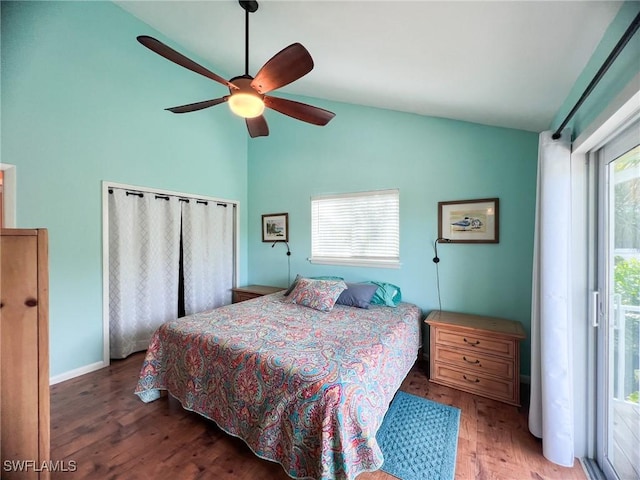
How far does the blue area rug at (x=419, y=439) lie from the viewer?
1.54 m

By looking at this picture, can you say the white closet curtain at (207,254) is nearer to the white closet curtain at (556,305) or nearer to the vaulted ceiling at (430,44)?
the vaulted ceiling at (430,44)

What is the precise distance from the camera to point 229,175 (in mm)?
4027

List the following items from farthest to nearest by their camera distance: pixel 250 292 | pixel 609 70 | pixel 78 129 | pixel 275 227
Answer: pixel 275 227, pixel 250 292, pixel 78 129, pixel 609 70

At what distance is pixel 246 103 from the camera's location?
1.82m

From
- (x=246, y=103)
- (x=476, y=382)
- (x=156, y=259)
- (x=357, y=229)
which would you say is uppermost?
(x=246, y=103)

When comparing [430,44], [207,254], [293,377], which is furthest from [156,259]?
[430,44]

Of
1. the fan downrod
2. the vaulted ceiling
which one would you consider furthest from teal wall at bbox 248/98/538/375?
the fan downrod

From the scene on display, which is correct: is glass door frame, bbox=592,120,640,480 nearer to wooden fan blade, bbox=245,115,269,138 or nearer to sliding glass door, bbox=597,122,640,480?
sliding glass door, bbox=597,122,640,480

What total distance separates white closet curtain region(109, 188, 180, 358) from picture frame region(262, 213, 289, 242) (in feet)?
3.98

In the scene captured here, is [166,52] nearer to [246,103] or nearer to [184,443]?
[246,103]

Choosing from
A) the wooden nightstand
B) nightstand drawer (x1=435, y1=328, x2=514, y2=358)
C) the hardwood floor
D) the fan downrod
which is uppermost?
the fan downrod

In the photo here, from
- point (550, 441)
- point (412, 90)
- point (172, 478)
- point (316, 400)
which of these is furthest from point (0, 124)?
point (550, 441)

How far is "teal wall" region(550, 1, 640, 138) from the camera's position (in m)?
1.00

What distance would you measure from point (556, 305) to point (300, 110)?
2140mm
